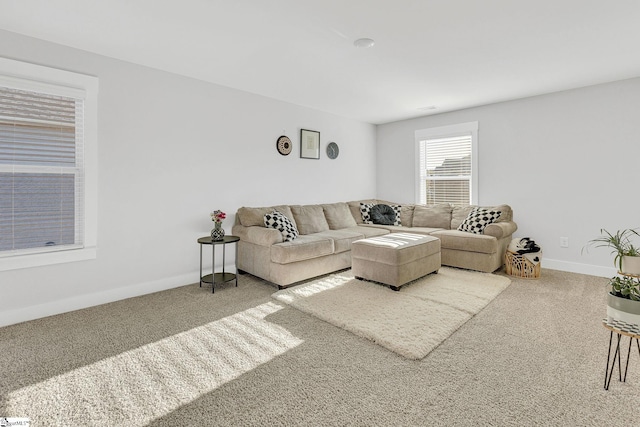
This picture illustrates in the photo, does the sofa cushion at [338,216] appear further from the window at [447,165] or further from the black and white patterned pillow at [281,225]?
the window at [447,165]

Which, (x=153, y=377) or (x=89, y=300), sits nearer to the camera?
(x=153, y=377)

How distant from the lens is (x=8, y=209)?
8.41 ft

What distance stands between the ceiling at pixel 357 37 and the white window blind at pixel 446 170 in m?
1.27

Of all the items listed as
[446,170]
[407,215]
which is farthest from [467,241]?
[446,170]

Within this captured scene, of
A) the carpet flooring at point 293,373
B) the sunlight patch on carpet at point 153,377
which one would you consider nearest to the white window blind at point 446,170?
the carpet flooring at point 293,373

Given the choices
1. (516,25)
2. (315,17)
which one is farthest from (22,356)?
(516,25)

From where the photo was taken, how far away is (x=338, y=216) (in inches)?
195

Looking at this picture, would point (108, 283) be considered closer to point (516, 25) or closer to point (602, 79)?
point (516, 25)

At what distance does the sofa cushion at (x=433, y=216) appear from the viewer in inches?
193

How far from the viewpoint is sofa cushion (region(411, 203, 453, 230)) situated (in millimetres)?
4906

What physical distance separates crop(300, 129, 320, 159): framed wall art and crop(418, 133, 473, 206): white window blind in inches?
75.6

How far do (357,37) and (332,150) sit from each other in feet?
9.08

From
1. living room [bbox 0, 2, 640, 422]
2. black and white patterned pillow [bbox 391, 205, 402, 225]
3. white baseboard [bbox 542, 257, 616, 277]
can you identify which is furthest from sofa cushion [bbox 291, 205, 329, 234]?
white baseboard [bbox 542, 257, 616, 277]

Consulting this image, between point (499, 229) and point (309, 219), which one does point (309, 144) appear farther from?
point (499, 229)
